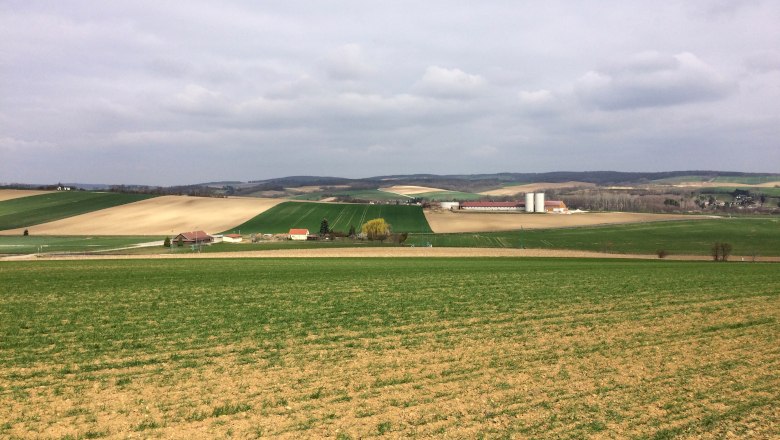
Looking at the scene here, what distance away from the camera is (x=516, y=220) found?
98.3 metres

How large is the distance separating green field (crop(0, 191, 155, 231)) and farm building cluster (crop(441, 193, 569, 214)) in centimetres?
7348

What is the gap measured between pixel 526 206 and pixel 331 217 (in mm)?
51815

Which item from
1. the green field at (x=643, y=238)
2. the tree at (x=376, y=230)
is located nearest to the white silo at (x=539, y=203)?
the green field at (x=643, y=238)

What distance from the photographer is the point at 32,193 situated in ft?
381

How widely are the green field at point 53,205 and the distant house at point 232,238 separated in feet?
120

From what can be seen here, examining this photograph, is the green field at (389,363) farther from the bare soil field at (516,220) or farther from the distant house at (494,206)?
the distant house at (494,206)

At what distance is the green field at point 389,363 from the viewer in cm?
917

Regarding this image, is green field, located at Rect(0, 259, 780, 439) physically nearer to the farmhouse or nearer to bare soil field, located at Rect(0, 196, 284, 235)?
bare soil field, located at Rect(0, 196, 284, 235)

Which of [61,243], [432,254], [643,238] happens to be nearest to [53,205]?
[61,243]

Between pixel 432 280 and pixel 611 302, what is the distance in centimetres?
1029

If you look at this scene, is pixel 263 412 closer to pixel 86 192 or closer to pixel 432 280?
pixel 432 280

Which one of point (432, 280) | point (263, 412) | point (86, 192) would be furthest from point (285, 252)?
point (86, 192)

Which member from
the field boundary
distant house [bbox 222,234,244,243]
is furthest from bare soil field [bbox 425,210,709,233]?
distant house [bbox 222,234,244,243]

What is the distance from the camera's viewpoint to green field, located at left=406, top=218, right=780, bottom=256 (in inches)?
2557
